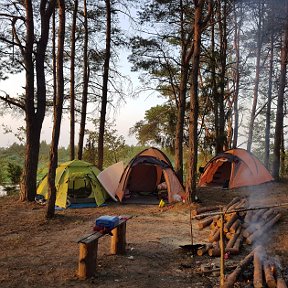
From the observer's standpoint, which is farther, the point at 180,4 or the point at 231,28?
the point at 231,28

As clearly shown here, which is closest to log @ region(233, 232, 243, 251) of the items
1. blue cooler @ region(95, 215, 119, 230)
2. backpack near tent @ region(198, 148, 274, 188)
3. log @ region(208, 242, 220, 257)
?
log @ region(208, 242, 220, 257)

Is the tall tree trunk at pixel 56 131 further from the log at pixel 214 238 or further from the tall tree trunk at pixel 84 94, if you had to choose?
the tall tree trunk at pixel 84 94

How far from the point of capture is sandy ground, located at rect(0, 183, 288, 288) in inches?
199

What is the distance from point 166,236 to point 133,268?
2197 mm

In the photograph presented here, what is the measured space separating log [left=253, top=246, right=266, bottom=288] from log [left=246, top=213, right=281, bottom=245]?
1.04 metres

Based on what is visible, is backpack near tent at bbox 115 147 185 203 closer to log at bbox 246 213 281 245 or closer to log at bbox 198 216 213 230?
log at bbox 198 216 213 230

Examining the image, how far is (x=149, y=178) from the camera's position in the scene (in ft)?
46.0

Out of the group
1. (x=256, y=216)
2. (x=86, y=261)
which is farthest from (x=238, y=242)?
(x=86, y=261)

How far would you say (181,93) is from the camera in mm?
14453

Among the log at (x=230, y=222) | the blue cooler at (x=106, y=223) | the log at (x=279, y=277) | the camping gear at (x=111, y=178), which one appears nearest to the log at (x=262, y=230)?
the log at (x=230, y=222)

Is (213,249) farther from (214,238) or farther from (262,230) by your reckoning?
(262,230)

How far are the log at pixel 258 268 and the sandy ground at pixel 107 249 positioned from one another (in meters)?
0.41

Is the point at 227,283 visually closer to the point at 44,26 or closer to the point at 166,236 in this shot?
the point at 166,236

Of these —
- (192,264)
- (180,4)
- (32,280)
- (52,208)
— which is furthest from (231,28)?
(32,280)
